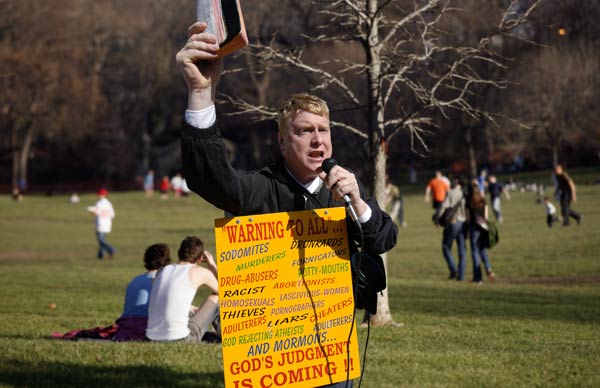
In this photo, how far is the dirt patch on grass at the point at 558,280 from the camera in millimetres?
18250

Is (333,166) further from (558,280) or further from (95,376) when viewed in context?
(558,280)

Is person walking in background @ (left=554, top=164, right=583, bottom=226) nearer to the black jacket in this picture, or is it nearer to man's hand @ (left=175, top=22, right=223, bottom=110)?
the black jacket

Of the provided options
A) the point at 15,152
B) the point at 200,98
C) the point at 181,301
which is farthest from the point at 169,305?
the point at 15,152

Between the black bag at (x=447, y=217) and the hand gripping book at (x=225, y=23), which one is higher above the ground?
the hand gripping book at (x=225, y=23)

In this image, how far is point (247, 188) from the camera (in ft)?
13.9

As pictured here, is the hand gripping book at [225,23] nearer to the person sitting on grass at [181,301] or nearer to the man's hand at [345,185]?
the man's hand at [345,185]

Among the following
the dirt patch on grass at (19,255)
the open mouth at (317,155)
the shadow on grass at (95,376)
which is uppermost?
the open mouth at (317,155)

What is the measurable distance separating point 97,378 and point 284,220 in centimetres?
391

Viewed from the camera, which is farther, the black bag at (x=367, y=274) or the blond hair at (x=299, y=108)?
the black bag at (x=367, y=274)

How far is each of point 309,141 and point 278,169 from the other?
238 mm

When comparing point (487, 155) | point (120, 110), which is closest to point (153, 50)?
point (120, 110)

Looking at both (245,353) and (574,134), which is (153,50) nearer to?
(574,134)

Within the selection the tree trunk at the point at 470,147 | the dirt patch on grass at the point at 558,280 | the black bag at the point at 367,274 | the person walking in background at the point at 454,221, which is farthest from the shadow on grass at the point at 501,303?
the tree trunk at the point at 470,147

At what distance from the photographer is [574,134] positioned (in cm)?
6456
